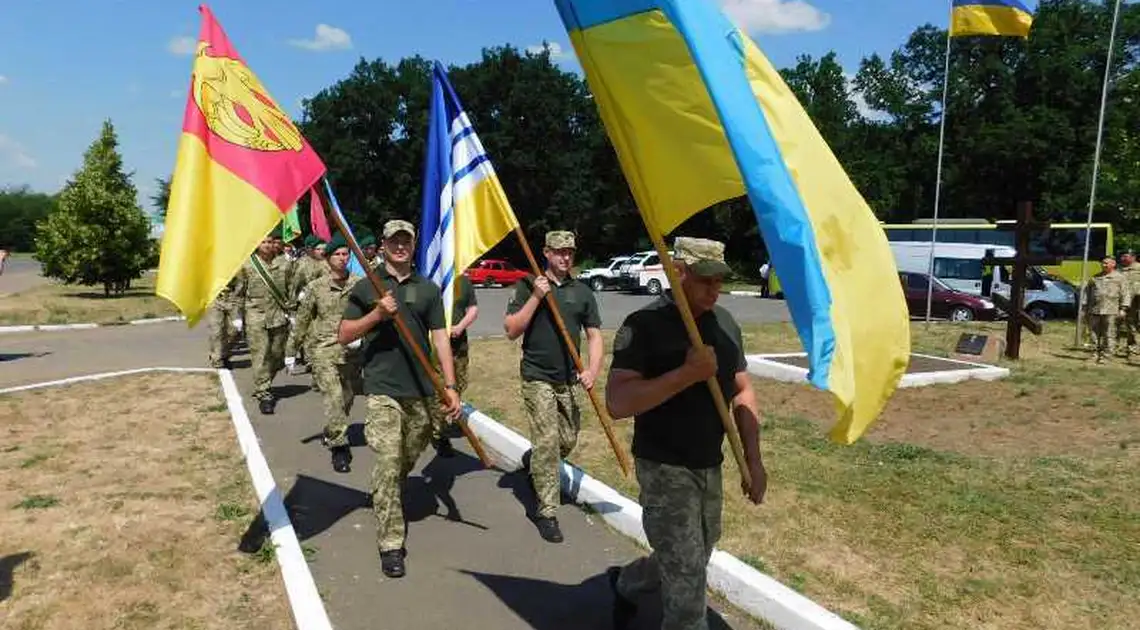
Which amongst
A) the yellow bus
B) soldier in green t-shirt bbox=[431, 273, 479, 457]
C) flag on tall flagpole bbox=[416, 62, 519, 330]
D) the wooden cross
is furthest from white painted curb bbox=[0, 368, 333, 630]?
the yellow bus

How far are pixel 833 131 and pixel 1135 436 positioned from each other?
5191 cm

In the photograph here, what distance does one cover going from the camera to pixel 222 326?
12258mm

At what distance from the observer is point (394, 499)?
5055 mm

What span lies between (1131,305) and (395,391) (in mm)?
15440

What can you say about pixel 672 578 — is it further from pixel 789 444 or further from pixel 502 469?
pixel 789 444

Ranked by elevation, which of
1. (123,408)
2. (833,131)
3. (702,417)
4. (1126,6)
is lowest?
(123,408)

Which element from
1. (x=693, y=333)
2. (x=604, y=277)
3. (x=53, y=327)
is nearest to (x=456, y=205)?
(x=693, y=333)

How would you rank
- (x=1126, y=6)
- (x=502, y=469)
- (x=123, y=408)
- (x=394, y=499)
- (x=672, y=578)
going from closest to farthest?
(x=672, y=578)
(x=394, y=499)
(x=502, y=469)
(x=123, y=408)
(x=1126, y=6)

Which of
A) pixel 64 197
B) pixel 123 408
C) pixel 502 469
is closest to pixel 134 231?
pixel 64 197

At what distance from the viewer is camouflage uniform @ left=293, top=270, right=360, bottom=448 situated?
7.50 m

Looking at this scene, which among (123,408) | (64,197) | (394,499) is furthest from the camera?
(64,197)

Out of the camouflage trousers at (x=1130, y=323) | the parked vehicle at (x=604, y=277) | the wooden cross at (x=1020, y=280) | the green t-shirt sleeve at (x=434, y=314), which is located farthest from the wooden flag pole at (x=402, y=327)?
the parked vehicle at (x=604, y=277)

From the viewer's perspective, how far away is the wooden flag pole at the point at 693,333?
3207mm

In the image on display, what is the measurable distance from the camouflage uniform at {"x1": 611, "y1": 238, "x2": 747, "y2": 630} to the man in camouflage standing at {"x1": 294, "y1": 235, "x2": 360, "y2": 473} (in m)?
4.06
